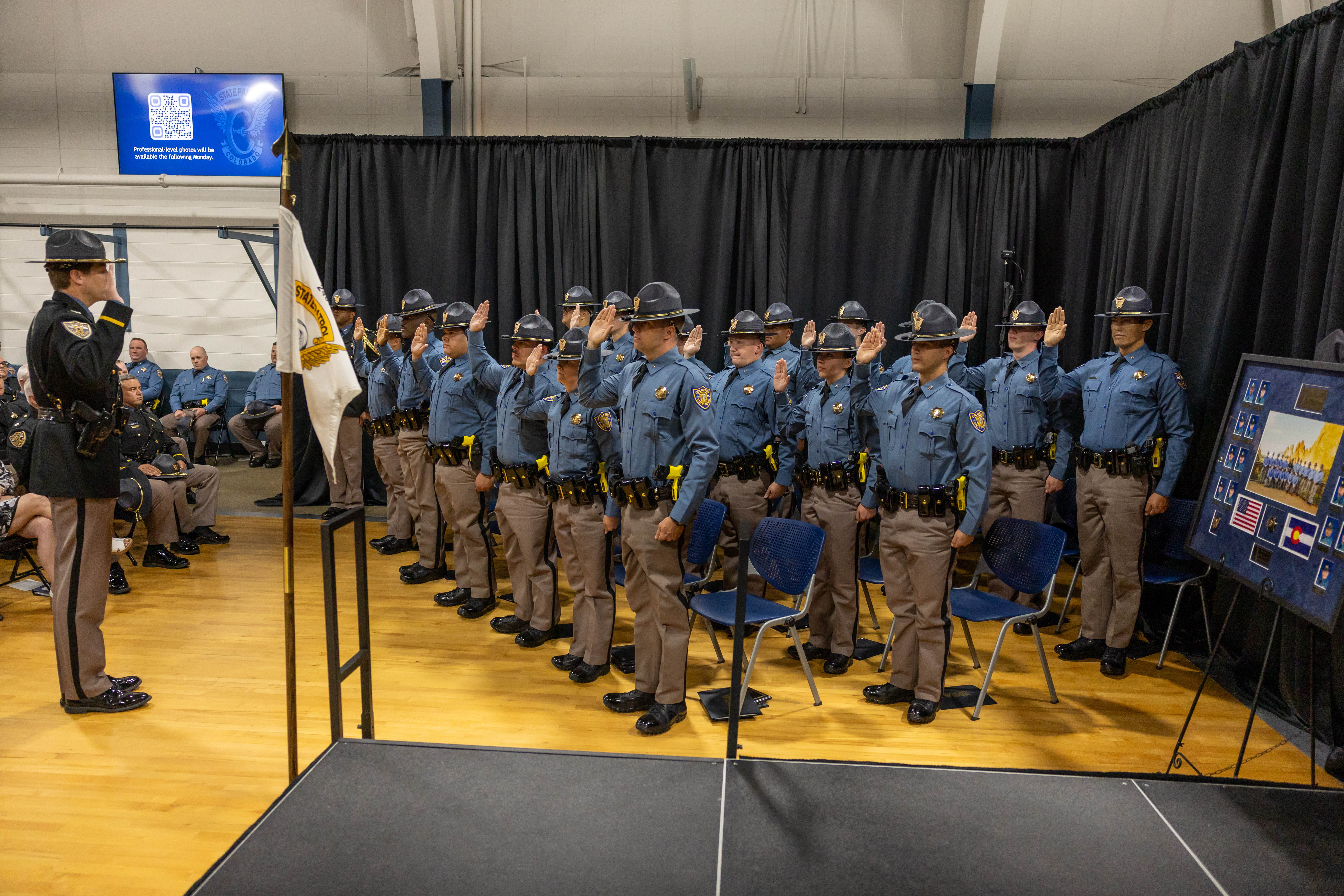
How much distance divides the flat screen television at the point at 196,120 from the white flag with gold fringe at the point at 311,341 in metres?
6.87

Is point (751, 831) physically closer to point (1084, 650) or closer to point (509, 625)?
point (509, 625)

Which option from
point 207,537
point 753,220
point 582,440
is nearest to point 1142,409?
point 582,440

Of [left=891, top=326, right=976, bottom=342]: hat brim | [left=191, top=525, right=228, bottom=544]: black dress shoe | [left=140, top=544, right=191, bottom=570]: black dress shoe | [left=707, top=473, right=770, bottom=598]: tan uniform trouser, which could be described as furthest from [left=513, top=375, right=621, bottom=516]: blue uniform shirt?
[left=191, top=525, right=228, bottom=544]: black dress shoe

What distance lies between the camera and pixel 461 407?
523 cm

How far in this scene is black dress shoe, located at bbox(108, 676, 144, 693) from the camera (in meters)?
3.86

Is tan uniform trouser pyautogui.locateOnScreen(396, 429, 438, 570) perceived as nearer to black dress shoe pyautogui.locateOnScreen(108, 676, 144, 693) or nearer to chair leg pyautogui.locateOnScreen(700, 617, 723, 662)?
black dress shoe pyautogui.locateOnScreen(108, 676, 144, 693)

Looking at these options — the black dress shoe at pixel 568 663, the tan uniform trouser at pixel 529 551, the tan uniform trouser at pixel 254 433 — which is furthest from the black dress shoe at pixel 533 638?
the tan uniform trouser at pixel 254 433

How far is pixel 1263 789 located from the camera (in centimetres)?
250

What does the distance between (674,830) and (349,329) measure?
20.1ft

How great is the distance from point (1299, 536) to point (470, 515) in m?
4.12

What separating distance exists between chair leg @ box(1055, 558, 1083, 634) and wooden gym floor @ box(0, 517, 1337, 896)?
3.0 inches

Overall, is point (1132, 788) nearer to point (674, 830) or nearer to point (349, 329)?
point (674, 830)

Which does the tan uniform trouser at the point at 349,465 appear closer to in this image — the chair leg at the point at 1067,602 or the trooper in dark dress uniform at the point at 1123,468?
the chair leg at the point at 1067,602

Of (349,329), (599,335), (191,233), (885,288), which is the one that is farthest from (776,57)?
(191,233)
